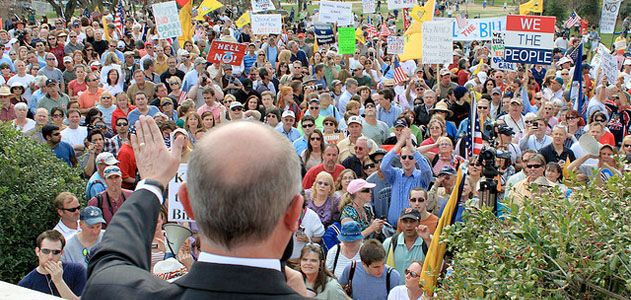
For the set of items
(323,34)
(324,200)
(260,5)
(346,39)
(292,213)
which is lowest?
(323,34)

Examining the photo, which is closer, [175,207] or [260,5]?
[175,207]

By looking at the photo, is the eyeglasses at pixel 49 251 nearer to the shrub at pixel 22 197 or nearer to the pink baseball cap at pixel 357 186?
the shrub at pixel 22 197

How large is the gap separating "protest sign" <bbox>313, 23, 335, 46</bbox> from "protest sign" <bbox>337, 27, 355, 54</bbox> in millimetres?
2156

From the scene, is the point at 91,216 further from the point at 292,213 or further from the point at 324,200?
the point at 292,213

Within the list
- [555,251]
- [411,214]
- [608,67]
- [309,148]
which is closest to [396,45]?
[608,67]

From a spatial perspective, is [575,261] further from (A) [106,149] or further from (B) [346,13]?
(B) [346,13]

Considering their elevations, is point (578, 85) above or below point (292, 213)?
below

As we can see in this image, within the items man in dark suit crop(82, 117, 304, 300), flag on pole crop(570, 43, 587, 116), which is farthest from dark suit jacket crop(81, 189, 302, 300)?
flag on pole crop(570, 43, 587, 116)

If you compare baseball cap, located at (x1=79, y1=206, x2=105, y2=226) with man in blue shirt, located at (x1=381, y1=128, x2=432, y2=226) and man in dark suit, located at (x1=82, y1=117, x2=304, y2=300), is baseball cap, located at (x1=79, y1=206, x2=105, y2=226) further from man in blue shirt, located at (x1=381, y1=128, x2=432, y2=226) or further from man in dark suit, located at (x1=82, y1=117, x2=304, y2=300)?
man in dark suit, located at (x1=82, y1=117, x2=304, y2=300)

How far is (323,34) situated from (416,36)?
4463 mm

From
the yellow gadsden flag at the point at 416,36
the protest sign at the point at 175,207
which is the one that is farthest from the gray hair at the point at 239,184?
the yellow gadsden flag at the point at 416,36

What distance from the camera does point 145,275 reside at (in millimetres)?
2084

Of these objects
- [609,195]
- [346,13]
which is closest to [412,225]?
[609,195]

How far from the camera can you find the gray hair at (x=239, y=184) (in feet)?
6.34
